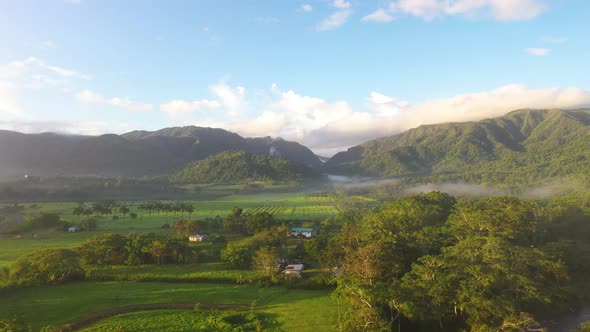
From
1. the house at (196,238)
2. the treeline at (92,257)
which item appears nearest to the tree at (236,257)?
the treeline at (92,257)

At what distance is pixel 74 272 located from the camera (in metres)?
38.8

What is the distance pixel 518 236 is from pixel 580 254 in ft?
22.6

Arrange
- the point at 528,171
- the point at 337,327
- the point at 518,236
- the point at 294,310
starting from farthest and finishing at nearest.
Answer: the point at 528,171, the point at 518,236, the point at 294,310, the point at 337,327

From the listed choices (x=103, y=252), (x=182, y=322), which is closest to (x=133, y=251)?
(x=103, y=252)

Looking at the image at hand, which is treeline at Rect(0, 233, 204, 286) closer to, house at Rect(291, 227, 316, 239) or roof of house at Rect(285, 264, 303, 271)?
roof of house at Rect(285, 264, 303, 271)

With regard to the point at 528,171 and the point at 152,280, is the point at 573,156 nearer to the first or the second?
the point at 528,171

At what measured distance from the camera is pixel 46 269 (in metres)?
36.2

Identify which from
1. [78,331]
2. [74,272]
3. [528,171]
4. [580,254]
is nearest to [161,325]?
[78,331]

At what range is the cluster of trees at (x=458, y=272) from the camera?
2433 cm

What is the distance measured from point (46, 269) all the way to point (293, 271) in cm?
2855

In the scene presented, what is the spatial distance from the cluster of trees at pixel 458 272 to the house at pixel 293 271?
300 cm

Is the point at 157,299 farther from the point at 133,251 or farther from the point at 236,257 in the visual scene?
the point at 133,251

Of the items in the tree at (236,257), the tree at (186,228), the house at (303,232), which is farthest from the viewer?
the house at (303,232)

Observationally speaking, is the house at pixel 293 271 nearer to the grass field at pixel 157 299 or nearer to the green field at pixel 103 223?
the grass field at pixel 157 299
